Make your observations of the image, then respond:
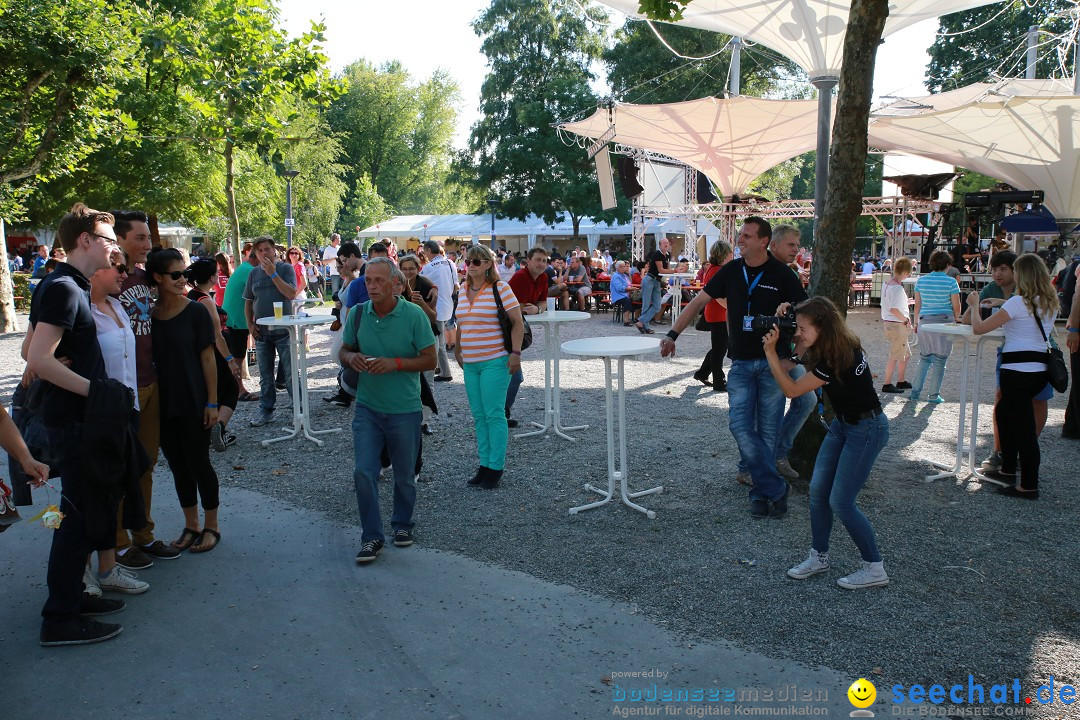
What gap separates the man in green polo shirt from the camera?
15.0ft

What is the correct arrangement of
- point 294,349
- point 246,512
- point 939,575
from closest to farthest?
point 939,575 < point 246,512 < point 294,349

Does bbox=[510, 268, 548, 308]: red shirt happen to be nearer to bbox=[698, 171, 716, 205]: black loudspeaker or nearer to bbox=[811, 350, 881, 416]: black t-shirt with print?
bbox=[811, 350, 881, 416]: black t-shirt with print

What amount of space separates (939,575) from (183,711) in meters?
3.84

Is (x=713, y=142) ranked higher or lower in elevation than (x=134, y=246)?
higher

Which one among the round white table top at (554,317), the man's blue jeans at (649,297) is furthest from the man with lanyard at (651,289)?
the round white table top at (554,317)

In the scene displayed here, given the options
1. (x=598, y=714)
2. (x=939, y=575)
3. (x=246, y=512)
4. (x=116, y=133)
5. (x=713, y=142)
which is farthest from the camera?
(x=713, y=142)

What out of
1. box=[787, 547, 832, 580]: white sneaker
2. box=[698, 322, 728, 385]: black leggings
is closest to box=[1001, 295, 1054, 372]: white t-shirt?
box=[787, 547, 832, 580]: white sneaker

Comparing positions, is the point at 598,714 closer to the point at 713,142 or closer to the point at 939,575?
the point at 939,575

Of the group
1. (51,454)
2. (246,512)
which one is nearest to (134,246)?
(51,454)

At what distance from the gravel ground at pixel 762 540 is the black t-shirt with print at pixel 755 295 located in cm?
117

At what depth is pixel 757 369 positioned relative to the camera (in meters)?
5.12

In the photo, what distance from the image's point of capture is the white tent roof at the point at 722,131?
64.7 ft

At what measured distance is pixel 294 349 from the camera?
7.80 m

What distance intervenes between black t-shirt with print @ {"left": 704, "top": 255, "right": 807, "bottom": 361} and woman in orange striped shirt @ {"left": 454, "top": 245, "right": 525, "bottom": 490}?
1.62m
